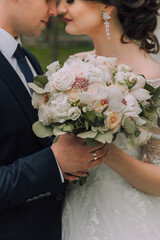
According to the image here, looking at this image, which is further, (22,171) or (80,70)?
(22,171)

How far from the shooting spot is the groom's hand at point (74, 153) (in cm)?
242

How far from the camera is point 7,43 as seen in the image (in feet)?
9.18

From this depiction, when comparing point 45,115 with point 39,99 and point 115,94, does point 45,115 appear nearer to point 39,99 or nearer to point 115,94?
point 39,99

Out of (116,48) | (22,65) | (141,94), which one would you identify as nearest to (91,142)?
(141,94)

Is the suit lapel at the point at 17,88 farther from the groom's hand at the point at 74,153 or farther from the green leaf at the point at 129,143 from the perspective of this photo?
the green leaf at the point at 129,143

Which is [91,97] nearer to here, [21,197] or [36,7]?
[21,197]

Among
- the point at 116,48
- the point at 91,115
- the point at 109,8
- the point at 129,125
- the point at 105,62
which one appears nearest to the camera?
the point at 91,115

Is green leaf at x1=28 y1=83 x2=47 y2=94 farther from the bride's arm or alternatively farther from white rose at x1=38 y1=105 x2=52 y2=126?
the bride's arm

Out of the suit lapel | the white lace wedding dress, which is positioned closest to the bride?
the white lace wedding dress

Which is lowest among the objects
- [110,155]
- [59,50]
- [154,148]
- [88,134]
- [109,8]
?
[59,50]

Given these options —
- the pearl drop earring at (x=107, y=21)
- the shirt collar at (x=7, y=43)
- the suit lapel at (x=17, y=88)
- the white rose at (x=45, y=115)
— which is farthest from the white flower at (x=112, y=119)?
the pearl drop earring at (x=107, y=21)

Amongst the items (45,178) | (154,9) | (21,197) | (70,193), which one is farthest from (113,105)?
(154,9)

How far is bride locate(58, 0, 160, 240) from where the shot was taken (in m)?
2.75

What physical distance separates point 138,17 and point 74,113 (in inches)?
55.0
